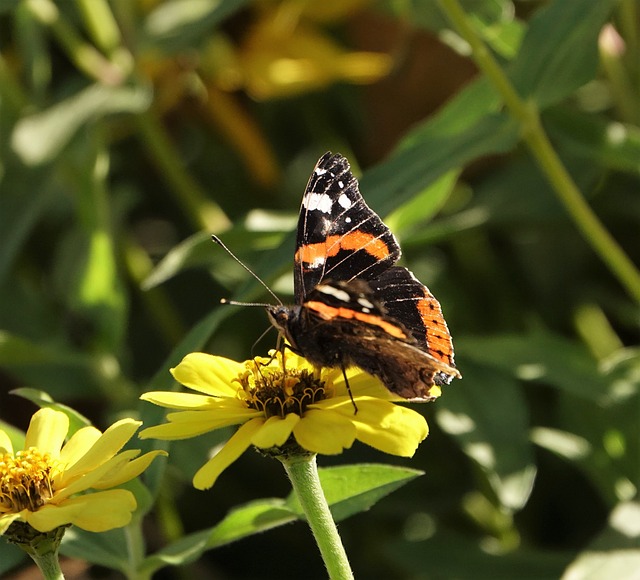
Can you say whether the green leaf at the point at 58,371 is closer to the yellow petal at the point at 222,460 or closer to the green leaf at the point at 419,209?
the green leaf at the point at 419,209

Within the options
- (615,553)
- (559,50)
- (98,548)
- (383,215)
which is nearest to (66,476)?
(98,548)

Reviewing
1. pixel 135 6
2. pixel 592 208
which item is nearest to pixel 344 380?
pixel 592 208

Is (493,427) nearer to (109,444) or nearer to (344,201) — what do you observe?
(344,201)

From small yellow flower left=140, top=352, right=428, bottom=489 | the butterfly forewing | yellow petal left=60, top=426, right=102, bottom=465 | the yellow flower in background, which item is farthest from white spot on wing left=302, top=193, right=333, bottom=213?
the yellow flower in background

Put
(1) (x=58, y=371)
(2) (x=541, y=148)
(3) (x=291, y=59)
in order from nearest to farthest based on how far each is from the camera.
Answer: (2) (x=541, y=148), (1) (x=58, y=371), (3) (x=291, y=59)

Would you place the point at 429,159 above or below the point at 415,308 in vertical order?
above

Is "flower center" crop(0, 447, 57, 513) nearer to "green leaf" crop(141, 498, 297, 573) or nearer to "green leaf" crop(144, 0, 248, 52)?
"green leaf" crop(141, 498, 297, 573)

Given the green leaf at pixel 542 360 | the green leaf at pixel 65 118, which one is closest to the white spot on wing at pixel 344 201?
the green leaf at pixel 542 360
